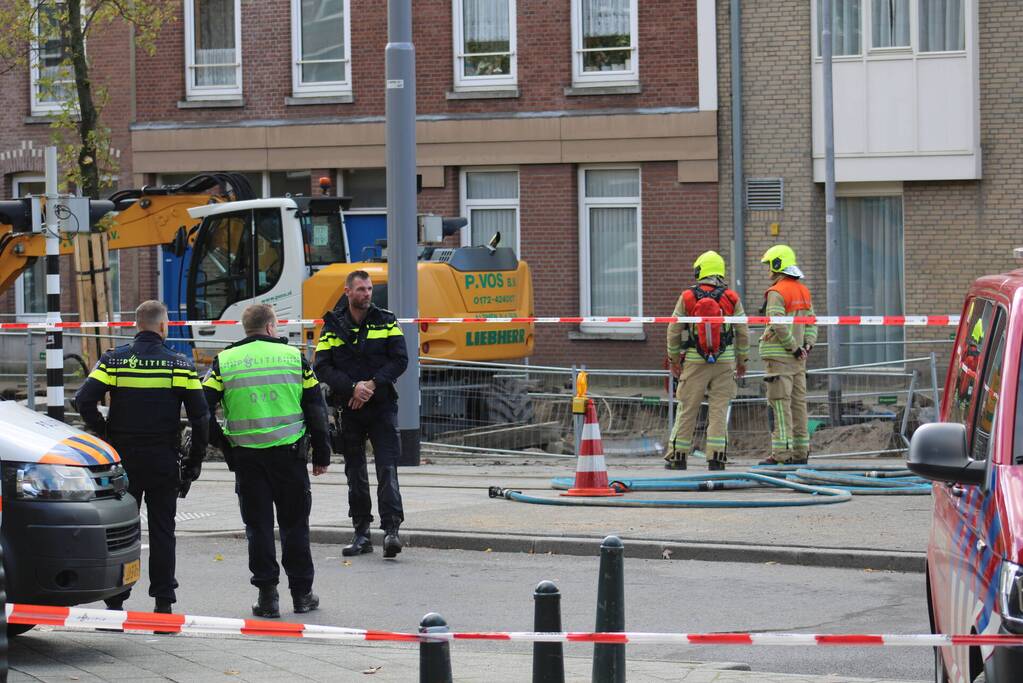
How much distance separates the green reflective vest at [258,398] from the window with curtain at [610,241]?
16.3 m

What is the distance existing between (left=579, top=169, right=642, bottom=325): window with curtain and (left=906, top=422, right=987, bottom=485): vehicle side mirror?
20.1 m

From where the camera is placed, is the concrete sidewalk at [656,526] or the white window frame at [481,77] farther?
the white window frame at [481,77]

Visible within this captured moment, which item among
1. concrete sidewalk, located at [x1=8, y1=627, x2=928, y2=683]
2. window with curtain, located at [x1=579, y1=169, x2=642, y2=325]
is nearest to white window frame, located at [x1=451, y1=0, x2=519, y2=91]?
window with curtain, located at [x1=579, y1=169, x2=642, y2=325]

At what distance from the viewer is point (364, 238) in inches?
797

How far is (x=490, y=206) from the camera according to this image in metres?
25.8

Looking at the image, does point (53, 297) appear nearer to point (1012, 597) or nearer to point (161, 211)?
point (161, 211)

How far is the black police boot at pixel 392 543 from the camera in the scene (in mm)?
10984

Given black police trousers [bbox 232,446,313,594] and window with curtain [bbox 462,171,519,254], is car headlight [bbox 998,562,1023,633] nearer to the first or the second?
black police trousers [bbox 232,446,313,594]

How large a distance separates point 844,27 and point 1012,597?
2054 centimetres

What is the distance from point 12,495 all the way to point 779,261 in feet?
29.2

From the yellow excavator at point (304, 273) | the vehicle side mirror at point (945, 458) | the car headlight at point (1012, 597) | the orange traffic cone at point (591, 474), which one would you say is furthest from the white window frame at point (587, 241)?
the car headlight at point (1012, 597)

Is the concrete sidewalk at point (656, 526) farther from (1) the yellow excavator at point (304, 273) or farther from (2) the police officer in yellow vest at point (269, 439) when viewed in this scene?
(1) the yellow excavator at point (304, 273)

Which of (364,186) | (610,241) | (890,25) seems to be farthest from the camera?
(364,186)

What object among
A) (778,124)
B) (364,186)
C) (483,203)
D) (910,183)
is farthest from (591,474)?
(364,186)
